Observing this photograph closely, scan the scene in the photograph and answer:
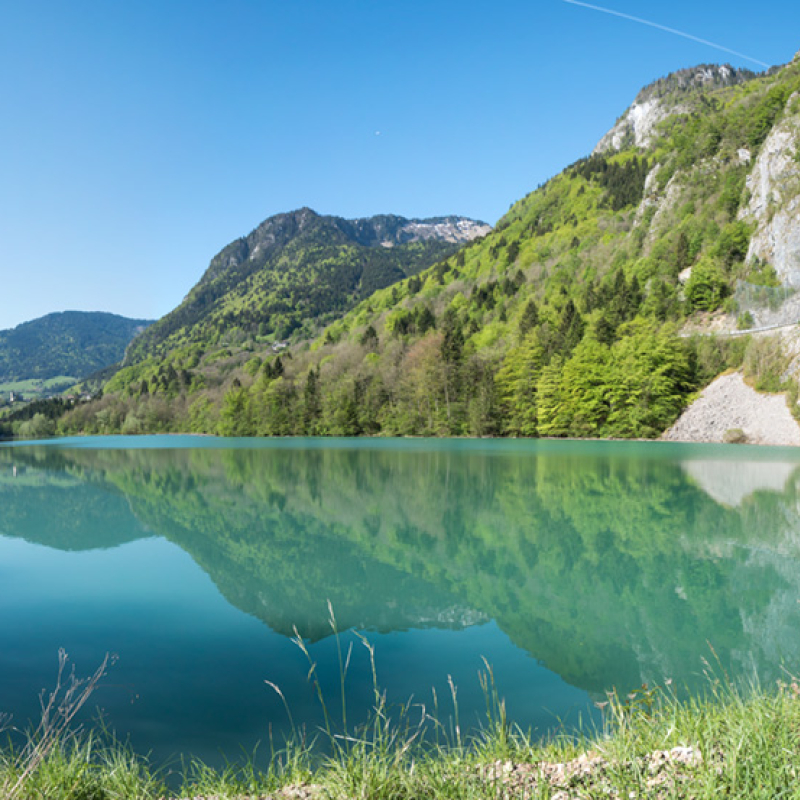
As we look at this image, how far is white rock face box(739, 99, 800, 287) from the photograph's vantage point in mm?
56500

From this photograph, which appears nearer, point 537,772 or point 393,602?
point 537,772

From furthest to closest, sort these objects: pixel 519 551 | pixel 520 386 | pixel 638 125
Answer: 1. pixel 638 125
2. pixel 520 386
3. pixel 519 551

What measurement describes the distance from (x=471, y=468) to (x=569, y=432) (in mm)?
38480

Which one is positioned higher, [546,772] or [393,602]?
[546,772]

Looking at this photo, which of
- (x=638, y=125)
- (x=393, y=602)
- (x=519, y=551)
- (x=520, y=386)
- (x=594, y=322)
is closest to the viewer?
(x=393, y=602)

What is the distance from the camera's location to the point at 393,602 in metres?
8.80

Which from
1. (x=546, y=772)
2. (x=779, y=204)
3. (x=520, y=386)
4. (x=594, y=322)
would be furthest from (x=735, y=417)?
(x=546, y=772)

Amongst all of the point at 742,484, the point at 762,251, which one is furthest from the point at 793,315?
the point at 742,484

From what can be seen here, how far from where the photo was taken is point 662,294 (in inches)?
2672

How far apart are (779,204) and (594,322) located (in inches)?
927

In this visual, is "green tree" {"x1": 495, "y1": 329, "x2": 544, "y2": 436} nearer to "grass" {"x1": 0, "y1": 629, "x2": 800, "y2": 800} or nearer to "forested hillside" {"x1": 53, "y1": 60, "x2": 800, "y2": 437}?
"forested hillside" {"x1": 53, "y1": 60, "x2": 800, "y2": 437}

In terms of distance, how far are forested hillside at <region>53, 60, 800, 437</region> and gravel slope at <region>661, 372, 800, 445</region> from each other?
1.80 metres

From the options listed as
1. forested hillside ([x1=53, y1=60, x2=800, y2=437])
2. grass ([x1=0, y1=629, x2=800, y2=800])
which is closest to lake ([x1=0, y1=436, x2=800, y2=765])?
grass ([x1=0, y1=629, x2=800, y2=800])

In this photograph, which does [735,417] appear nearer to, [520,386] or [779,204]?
[520,386]
